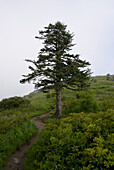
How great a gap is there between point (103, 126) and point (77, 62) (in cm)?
772

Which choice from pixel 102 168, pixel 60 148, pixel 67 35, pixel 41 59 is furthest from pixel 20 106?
pixel 102 168

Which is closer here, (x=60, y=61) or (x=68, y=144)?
(x=68, y=144)

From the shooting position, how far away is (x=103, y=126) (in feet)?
15.0

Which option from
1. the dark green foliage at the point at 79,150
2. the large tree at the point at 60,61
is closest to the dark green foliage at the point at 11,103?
the large tree at the point at 60,61

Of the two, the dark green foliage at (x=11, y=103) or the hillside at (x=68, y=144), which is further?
the dark green foliage at (x=11, y=103)

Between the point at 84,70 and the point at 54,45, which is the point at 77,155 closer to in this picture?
the point at 84,70

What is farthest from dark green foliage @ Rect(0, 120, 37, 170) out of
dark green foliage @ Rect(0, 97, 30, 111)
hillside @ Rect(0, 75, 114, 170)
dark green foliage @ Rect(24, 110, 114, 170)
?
dark green foliage @ Rect(0, 97, 30, 111)

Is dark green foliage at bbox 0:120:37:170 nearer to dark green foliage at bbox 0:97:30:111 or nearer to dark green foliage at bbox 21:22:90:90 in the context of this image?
dark green foliage at bbox 21:22:90:90

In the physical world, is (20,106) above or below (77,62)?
below

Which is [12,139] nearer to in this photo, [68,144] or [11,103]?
[68,144]

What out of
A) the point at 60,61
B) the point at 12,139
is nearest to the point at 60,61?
the point at 60,61

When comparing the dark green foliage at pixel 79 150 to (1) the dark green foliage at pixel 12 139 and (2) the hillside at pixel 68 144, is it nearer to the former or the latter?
(2) the hillside at pixel 68 144

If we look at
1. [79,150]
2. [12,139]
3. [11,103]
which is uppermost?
[11,103]

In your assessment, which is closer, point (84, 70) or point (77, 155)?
point (77, 155)
